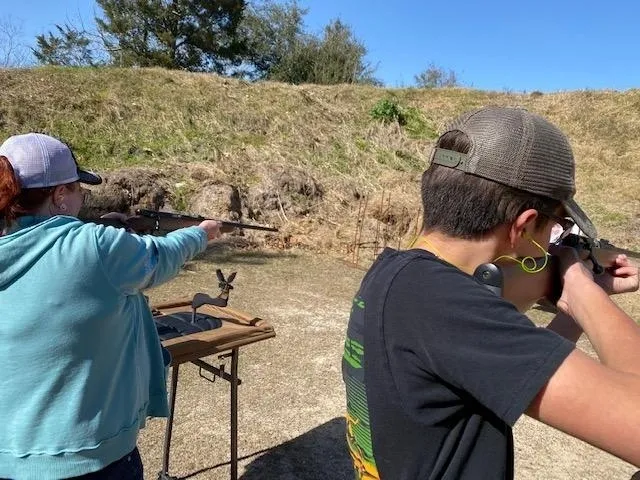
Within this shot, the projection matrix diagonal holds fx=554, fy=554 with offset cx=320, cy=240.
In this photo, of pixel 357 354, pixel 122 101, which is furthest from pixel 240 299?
pixel 122 101

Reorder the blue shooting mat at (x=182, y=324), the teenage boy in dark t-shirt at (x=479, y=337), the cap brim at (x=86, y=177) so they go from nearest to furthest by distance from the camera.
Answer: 1. the teenage boy in dark t-shirt at (x=479, y=337)
2. the cap brim at (x=86, y=177)
3. the blue shooting mat at (x=182, y=324)

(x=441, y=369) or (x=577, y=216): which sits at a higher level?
(x=577, y=216)

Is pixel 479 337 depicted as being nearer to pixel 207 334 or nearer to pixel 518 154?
pixel 518 154

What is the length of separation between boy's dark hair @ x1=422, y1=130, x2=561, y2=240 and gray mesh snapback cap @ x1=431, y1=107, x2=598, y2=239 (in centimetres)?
1

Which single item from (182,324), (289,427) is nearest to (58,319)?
(182,324)

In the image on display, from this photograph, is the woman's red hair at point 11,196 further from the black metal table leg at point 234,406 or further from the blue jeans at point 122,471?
the black metal table leg at point 234,406

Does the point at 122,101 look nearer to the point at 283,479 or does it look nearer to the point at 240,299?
the point at 240,299

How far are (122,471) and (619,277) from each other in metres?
1.67

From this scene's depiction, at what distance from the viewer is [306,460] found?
3.86 metres

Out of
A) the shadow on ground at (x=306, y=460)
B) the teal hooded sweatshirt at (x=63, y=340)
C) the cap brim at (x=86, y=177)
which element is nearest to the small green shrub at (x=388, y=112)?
the shadow on ground at (x=306, y=460)

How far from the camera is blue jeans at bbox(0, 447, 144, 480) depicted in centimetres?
180

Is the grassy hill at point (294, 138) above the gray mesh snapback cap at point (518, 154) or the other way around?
the other way around

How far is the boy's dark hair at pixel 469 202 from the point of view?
1.12 m

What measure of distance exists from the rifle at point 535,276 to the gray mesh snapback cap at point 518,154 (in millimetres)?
162
